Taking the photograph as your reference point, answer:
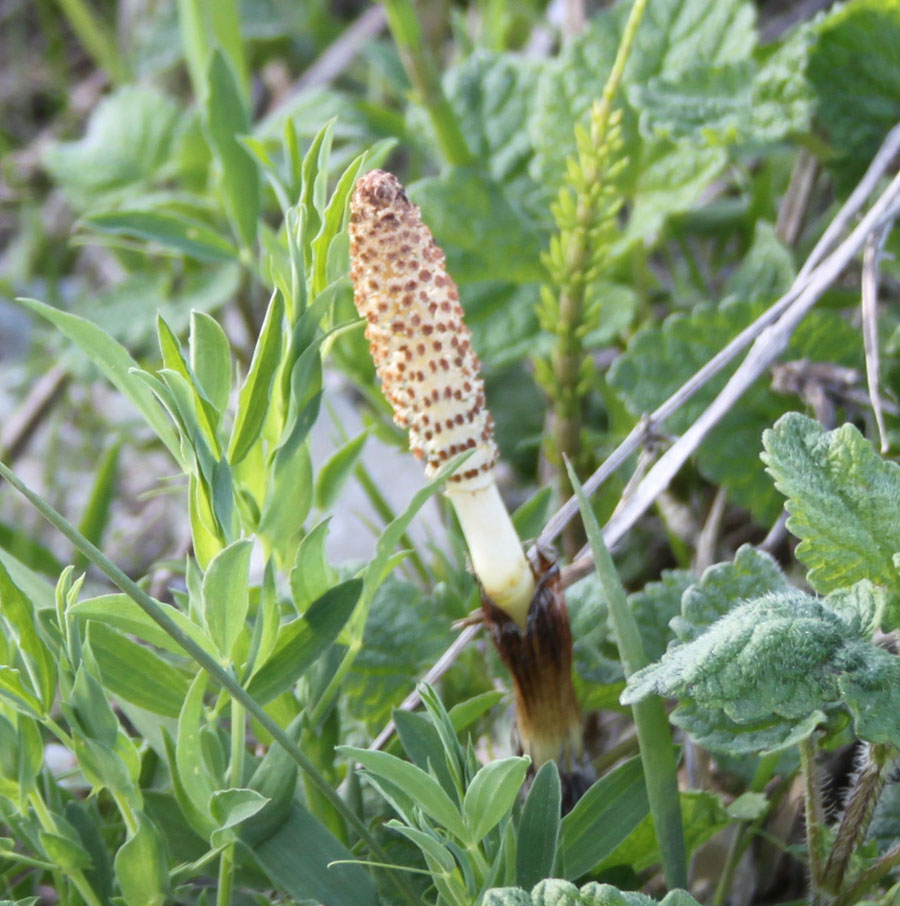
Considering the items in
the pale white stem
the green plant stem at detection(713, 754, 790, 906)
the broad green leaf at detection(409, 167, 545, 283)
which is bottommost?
the green plant stem at detection(713, 754, 790, 906)

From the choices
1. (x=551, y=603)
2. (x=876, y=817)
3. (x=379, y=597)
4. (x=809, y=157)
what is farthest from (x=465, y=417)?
(x=809, y=157)

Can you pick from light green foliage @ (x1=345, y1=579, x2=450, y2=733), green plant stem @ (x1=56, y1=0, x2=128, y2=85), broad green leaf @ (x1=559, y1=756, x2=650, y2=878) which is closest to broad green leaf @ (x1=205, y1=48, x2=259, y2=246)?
light green foliage @ (x1=345, y1=579, x2=450, y2=733)

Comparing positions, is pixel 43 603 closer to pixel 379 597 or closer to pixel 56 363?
pixel 379 597

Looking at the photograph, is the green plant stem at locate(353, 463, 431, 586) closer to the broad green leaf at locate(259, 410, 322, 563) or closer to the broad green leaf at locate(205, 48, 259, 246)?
the broad green leaf at locate(205, 48, 259, 246)

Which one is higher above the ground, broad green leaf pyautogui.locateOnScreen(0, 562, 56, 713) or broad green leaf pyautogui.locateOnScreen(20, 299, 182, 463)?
broad green leaf pyautogui.locateOnScreen(20, 299, 182, 463)

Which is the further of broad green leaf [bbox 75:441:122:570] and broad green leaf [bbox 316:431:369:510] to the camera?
broad green leaf [bbox 75:441:122:570]

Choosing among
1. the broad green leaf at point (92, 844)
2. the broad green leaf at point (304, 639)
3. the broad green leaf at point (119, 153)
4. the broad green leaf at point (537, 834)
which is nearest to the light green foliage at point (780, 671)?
the broad green leaf at point (537, 834)

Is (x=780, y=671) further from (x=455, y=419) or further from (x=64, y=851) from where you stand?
(x=64, y=851)
